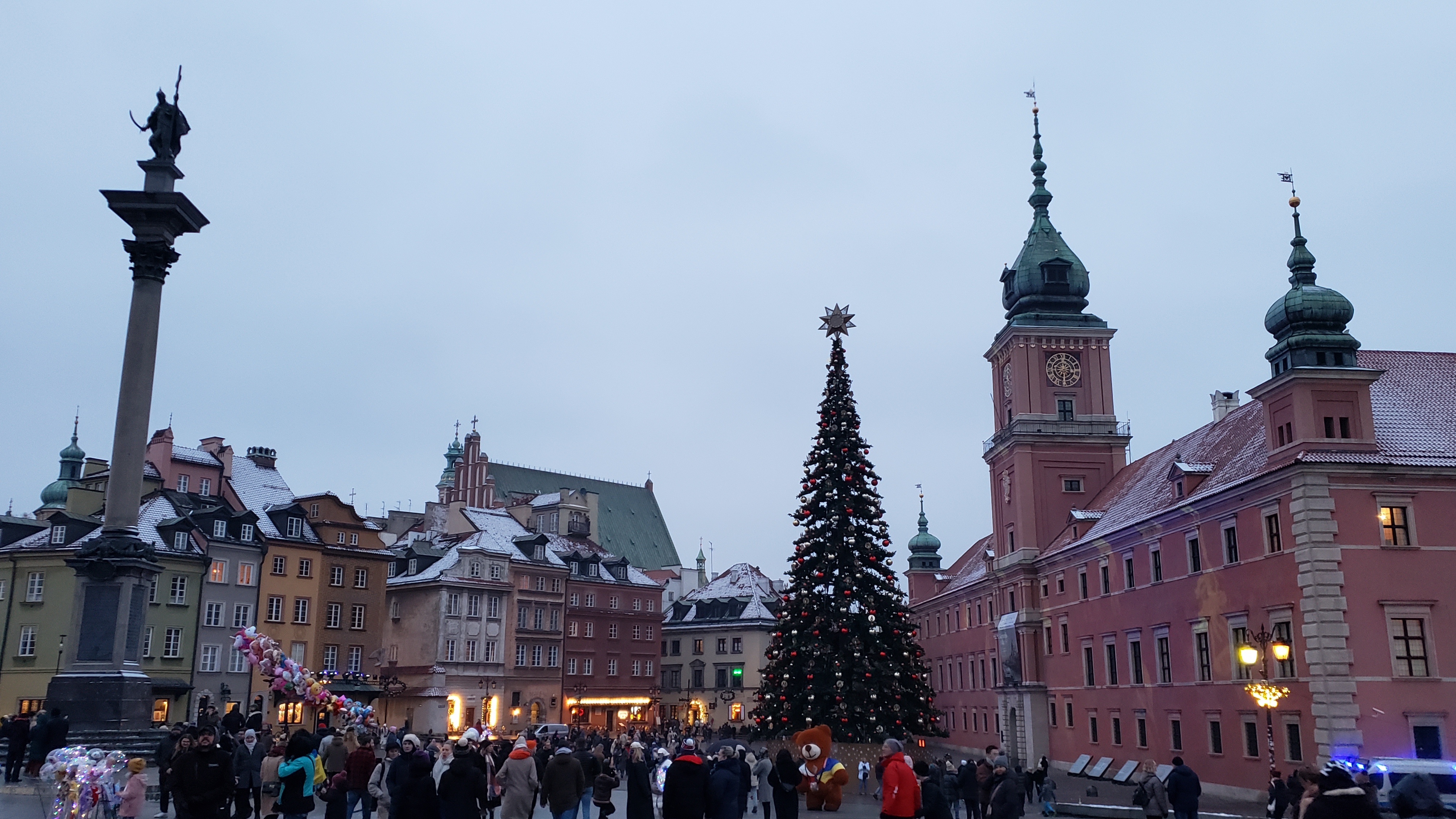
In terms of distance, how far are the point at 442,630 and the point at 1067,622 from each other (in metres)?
38.3

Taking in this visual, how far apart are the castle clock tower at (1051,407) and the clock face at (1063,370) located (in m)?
0.04

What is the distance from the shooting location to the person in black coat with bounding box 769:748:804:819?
19.1 metres

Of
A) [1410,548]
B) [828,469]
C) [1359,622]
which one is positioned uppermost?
[828,469]

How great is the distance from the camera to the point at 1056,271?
6519cm

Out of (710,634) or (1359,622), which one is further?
(710,634)

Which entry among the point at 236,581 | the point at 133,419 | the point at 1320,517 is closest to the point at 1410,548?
the point at 1320,517

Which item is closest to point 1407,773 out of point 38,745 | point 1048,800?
point 1048,800

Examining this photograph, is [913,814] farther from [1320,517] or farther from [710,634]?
[710,634]

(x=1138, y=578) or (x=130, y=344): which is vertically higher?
(x=130, y=344)

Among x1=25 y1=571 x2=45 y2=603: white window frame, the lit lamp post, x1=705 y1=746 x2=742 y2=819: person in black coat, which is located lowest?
x1=705 y1=746 x2=742 y2=819: person in black coat

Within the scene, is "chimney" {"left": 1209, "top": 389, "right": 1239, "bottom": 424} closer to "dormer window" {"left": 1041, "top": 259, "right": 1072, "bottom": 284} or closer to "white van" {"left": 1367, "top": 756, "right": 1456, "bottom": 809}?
"dormer window" {"left": 1041, "top": 259, "right": 1072, "bottom": 284}

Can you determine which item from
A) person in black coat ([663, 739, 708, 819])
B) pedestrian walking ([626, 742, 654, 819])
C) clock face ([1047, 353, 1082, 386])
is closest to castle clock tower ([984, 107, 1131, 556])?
clock face ([1047, 353, 1082, 386])

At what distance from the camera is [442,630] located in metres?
73.6

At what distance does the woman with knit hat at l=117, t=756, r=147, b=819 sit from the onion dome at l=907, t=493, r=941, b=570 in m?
79.1
